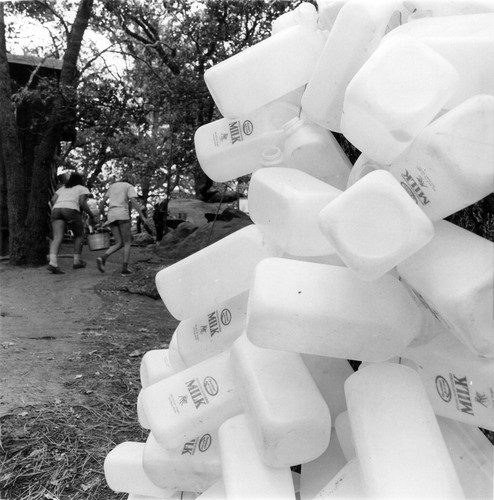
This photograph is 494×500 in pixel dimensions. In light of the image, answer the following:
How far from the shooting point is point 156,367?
1.57 m

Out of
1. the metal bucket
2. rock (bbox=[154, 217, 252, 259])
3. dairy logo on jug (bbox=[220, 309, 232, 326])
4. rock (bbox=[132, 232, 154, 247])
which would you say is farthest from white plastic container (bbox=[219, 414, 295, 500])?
rock (bbox=[132, 232, 154, 247])

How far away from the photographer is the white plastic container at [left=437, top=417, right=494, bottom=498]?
957mm

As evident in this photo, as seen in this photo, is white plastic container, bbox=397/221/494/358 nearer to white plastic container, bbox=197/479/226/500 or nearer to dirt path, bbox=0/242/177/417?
white plastic container, bbox=197/479/226/500

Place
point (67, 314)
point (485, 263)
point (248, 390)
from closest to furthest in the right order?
point (485, 263) < point (248, 390) < point (67, 314)

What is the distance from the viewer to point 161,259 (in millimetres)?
8820

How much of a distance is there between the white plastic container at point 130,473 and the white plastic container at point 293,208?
70cm

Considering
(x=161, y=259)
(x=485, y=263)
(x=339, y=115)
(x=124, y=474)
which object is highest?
Answer: (x=339, y=115)

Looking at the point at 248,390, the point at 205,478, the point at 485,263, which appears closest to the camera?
the point at 485,263

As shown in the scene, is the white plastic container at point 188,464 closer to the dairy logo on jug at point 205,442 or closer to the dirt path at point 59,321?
the dairy logo on jug at point 205,442

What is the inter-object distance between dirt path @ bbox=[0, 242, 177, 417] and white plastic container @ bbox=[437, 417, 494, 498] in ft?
9.04

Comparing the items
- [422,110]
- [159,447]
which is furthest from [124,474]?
[422,110]

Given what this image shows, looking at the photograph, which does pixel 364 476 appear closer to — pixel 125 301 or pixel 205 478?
pixel 205 478

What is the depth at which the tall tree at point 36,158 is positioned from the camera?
23.9ft

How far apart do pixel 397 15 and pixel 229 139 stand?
1.54ft
